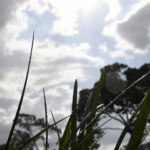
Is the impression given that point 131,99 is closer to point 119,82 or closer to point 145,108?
point 119,82

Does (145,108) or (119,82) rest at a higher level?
(119,82)

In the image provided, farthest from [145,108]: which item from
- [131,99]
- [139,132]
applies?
A: [131,99]

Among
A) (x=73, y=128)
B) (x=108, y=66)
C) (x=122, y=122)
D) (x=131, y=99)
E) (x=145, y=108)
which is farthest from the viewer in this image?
(x=108, y=66)

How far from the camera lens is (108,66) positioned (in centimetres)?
2595

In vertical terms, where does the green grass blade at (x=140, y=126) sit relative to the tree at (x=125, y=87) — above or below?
below

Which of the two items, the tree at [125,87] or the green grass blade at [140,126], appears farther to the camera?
the tree at [125,87]

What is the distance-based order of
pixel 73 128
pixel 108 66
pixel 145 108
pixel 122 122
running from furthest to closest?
pixel 108 66 → pixel 122 122 → pixel 73 128 → pixel 145 108

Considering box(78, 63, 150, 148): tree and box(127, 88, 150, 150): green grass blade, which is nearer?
box(127, 88, 150, 150): green grass blade

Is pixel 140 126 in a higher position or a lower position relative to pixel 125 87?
lower

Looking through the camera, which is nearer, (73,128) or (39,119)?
(73,128)

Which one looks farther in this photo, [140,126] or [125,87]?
[125,87]

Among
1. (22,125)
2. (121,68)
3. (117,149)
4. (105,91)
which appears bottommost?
(117,149)

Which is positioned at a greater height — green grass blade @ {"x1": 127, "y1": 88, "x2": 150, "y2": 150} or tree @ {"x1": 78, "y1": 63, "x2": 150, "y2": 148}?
tree @ {"x1": 78, "y1": 63, "x2": 150, "y2": 148}

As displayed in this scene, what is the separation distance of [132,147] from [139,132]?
0.04m
